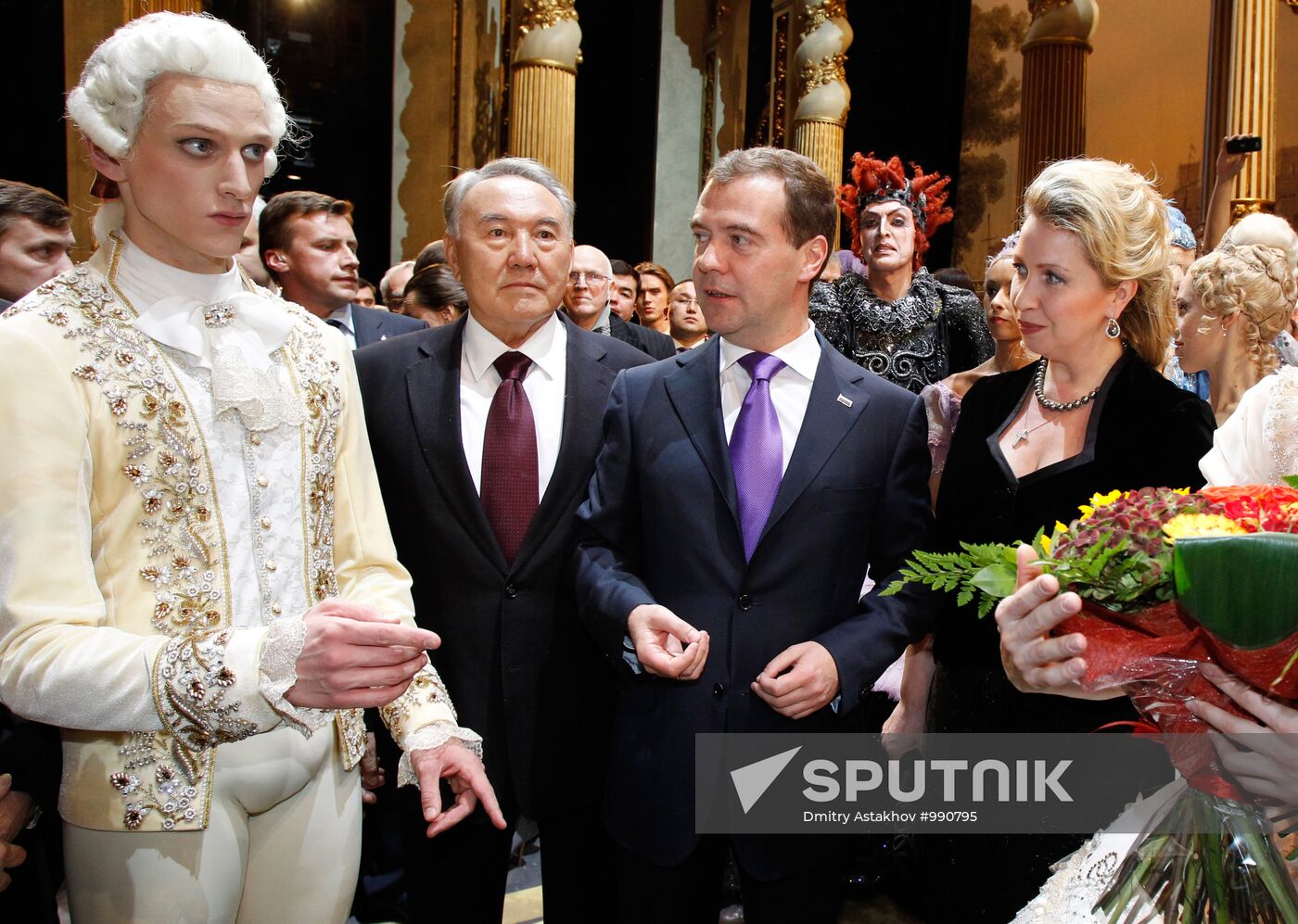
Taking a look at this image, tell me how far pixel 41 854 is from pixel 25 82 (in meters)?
6.60

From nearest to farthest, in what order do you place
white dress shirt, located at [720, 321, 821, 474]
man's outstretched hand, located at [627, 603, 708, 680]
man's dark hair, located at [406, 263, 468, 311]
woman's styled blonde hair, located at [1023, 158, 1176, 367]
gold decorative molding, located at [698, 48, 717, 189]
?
man's outstretched hand, located at [627, 603, 708, 680] < woman's styled blonde hair, located at [1023, 158, 1176, 367] < white dress shirt, located at [720, 321, 821, 474] < man's dark hair, located at [406, 263, 468, 311] < gold decorative molding, located at [698, 48, 717, 189]

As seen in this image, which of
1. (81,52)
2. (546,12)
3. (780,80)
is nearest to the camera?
(81,52)

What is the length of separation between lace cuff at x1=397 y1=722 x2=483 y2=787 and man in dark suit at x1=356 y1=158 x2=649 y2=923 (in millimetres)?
537

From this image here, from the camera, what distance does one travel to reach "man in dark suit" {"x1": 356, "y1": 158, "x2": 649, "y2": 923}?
2170 millimetres

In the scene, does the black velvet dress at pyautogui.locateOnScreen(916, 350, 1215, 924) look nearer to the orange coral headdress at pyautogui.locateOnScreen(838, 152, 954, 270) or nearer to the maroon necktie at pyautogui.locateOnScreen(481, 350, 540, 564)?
the maroon necktie at pyautogui.locateOnScreen(481, 350, 540, 564)

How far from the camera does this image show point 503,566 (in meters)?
2.18

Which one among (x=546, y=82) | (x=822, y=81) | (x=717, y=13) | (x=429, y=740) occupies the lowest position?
(x=429, y=740)

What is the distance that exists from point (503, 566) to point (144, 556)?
0.87 metres

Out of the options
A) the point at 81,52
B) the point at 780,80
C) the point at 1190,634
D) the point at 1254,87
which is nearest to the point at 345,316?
the point at 1190,634

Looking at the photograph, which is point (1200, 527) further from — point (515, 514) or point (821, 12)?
point (821, 12)

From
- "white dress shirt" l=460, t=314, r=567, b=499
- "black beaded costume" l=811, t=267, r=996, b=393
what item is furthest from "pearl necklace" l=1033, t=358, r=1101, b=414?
"black beaded costume" l=811, t=267, r=996, b=393

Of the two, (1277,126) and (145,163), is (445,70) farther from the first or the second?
(145,163)

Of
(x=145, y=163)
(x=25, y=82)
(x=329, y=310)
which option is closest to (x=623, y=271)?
(x=329, y=310)

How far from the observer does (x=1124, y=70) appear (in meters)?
8.50
